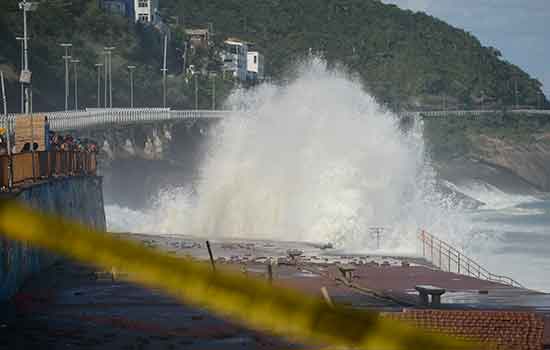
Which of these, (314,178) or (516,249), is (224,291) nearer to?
(314,178)

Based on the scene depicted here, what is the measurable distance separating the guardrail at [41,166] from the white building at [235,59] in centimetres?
11237

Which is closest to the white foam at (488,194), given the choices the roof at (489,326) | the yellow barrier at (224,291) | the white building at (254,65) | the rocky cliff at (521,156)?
the rocky cliff at (521,156)

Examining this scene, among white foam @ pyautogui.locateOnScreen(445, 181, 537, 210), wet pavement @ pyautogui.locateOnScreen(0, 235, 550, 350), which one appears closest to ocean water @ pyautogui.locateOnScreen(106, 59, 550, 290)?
wet pavement @ pyautogui.locateOnScreen(0, 235, 550, 350)

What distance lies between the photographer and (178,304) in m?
17.5

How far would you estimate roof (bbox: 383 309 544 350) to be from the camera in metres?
12.2

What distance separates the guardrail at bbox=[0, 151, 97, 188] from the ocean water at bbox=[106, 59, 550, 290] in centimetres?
1045

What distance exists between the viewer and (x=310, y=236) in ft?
137

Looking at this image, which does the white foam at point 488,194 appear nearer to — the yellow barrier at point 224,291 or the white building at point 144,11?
the white building at point 144,11

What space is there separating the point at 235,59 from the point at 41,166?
422 feet

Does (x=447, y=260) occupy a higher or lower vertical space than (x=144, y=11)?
lower

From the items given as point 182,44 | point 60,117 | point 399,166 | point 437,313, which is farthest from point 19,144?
point 182,44

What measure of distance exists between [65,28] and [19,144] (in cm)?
7984

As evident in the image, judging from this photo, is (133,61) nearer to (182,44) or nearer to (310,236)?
(182,44)

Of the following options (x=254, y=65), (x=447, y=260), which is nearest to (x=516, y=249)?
(x=447, y=260)
